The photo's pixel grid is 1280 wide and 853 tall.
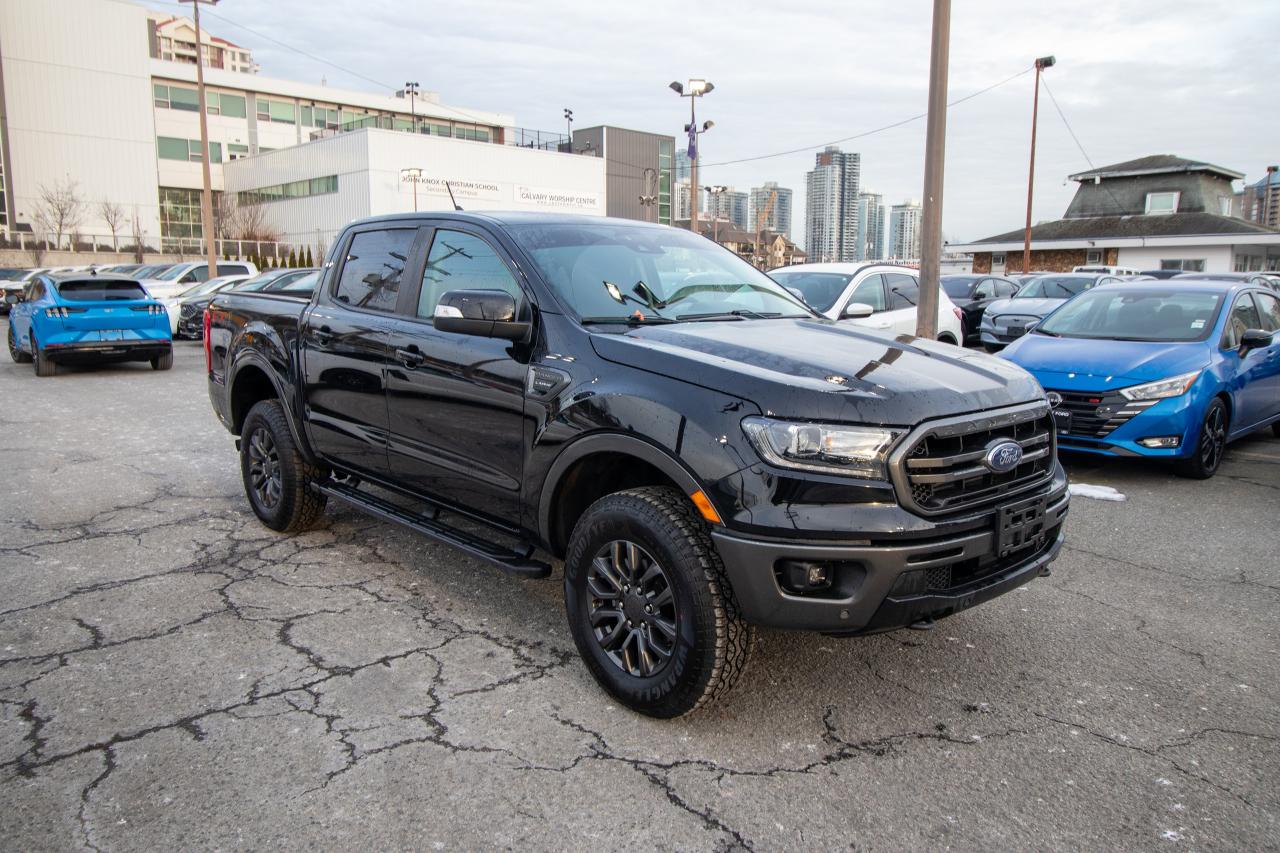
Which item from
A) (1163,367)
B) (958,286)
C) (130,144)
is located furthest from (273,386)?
(130,144)

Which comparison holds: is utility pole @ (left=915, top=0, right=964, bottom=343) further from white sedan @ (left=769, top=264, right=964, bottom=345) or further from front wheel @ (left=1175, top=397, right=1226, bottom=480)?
front wheel @ (left=1175, top=397, right=1226, bottom=480)

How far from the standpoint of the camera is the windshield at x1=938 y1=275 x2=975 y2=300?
835 inches

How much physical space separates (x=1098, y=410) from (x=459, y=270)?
16.7 feet

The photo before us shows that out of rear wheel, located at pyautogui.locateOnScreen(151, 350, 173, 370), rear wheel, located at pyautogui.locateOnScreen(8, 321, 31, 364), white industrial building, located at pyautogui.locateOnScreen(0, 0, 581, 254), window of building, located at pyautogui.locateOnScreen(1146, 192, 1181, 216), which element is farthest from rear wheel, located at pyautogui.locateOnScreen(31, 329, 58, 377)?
window of building, located at pyautogui.locateOnScreen(1146, 192, 1181, 216)

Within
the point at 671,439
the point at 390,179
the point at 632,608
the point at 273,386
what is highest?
the point at 390,179

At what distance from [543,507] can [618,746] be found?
3.23 ft

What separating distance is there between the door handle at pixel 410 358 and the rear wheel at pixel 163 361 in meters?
12.4

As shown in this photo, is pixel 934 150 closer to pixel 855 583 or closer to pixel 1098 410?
pixel 1098 410

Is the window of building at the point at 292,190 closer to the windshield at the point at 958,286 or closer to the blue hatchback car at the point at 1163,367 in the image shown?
the windshield at the point at 958,286

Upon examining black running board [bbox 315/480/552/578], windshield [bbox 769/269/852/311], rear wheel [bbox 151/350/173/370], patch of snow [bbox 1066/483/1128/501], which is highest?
windshield [bbox 769/269/852/311]

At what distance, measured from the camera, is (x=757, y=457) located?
9.78 ft

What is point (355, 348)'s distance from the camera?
4777 millimetres

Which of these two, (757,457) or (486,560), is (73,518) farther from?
(757,457)

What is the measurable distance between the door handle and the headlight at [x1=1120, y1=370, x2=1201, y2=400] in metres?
5.33
